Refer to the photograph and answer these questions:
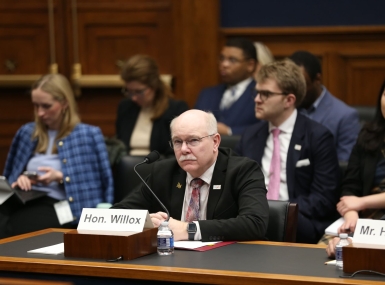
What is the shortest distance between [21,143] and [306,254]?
8.83 feet

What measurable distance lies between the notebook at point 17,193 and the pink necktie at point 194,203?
142 cm

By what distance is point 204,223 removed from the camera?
10.1 ft

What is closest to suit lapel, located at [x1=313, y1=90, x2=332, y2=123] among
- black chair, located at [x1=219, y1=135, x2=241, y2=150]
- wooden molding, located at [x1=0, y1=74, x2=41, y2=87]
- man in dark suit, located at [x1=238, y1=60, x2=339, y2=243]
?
man in dark suit, located at [x1=238, y1=60, x2=339, y2=243]

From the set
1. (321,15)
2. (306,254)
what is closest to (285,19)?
(321,15)

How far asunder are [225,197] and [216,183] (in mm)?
82

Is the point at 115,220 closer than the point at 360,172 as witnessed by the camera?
Yes

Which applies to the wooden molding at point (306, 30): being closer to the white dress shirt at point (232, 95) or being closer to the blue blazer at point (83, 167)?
the white dress shirt at point (232, 95)

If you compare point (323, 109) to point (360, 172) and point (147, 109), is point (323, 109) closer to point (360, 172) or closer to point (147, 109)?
point (360, 172)

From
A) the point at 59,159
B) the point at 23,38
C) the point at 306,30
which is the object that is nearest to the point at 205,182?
the point at 59,159

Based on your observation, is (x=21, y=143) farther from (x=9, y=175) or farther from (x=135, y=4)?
(x=135, y=4)

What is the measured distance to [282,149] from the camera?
14.3 feet

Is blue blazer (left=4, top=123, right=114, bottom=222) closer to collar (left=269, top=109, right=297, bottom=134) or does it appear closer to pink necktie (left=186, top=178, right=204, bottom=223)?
collar (left=269, top=109, right=297, bottom=134)

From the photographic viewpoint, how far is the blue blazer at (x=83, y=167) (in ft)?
15.6

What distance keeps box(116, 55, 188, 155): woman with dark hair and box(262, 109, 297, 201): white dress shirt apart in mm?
1171
